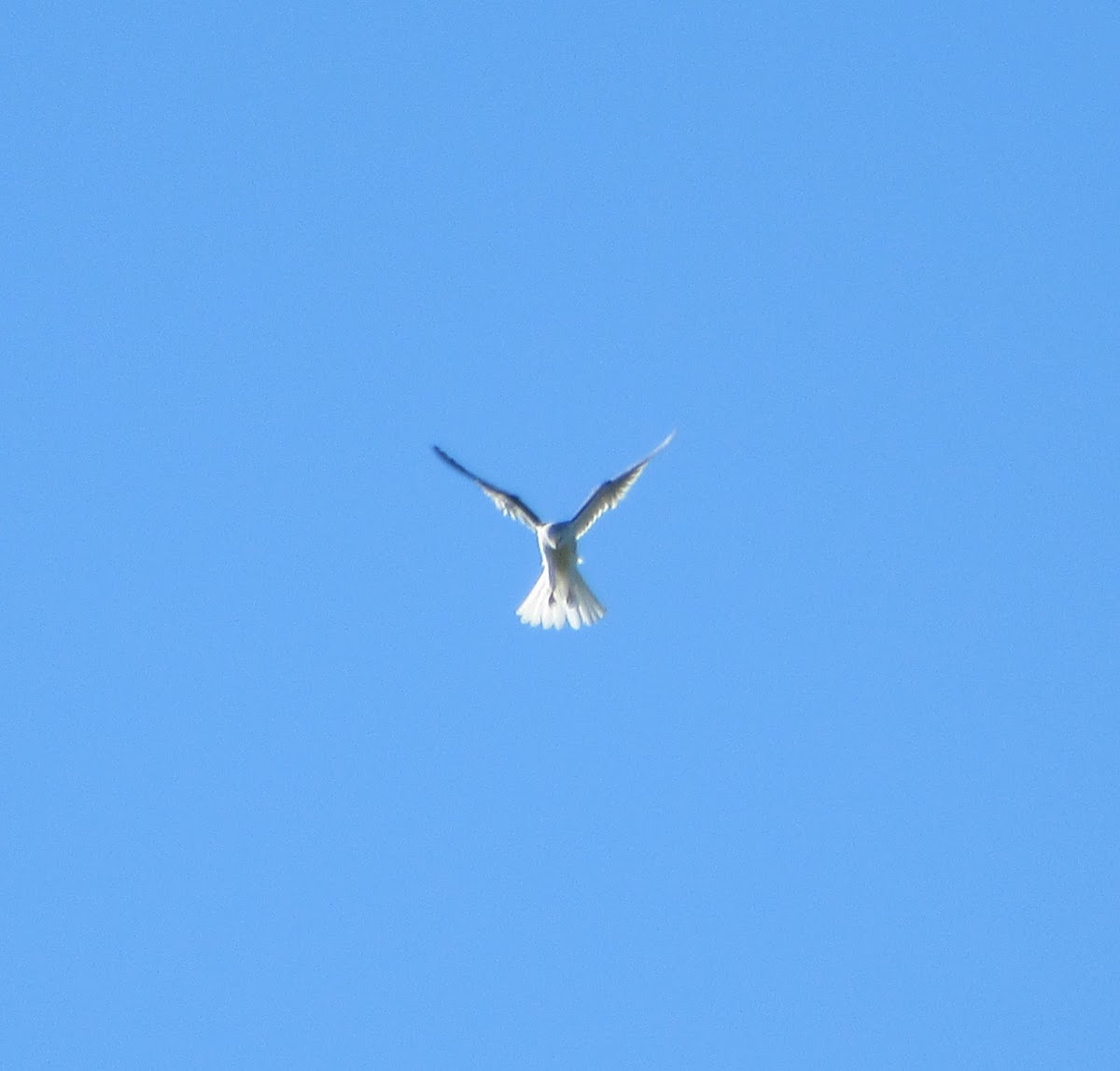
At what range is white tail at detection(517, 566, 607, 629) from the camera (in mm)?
29750

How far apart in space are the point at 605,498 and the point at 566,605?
3.74 feet

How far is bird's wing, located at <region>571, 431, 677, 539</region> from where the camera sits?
2917 centimetres

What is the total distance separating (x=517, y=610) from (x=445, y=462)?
1.80 meters

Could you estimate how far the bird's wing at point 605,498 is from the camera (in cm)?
2917

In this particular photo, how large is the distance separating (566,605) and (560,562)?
45 cm

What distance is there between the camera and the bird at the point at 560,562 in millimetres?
29453

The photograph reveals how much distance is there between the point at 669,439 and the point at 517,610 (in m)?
2.69

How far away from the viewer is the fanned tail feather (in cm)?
2975

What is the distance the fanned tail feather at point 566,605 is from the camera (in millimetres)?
29750

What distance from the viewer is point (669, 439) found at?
28.2 meters

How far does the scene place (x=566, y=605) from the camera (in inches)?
1173

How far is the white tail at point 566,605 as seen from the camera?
2975 cm

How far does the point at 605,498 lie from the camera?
29.4 meters

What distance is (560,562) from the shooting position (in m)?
29.6
